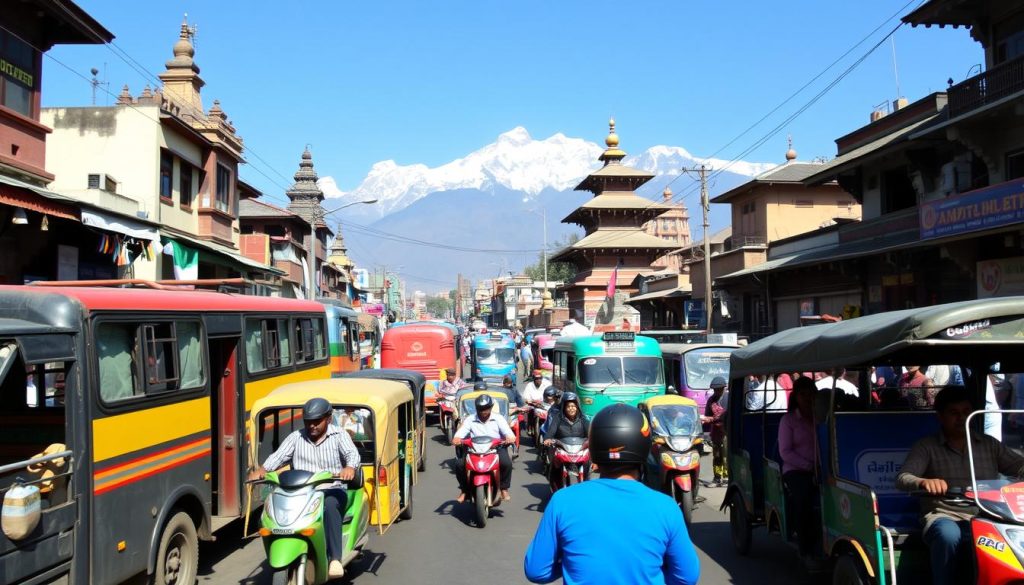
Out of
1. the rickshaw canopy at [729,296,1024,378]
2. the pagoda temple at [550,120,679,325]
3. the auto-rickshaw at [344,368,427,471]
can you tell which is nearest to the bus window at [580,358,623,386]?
the auto-rickshaw at [344,368,427,471]

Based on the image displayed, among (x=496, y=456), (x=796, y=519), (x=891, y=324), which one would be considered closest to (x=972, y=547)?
(x=891, y=324)

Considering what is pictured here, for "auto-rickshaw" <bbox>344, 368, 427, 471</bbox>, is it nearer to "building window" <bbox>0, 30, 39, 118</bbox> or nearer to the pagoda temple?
"building window" <bbox>0, 30, 39, 118</bbox>

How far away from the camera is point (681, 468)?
10.4 m

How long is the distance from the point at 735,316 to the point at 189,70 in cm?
2714

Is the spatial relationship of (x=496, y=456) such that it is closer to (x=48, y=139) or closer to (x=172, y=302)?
(x=172, y=302)

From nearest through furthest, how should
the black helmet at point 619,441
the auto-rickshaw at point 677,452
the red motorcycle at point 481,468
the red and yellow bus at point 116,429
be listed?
the black helmet at point 619,441, the red and yellow bus at point 116,429, the auto-rickshaw at point 677,452, the red motorcycle at point 481,468

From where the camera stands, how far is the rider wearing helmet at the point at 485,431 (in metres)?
10.6

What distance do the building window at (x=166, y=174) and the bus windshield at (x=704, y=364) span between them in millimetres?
15001

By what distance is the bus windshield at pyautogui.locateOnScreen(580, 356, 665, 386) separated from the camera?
15.7 meters

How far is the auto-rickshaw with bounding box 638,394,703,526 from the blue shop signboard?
31.4 feet

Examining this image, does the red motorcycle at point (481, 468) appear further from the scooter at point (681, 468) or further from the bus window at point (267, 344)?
the bus window at point (267, 344)

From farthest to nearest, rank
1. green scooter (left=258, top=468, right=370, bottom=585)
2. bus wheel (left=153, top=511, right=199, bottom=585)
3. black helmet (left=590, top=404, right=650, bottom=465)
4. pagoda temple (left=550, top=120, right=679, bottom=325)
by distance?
pagoda temple (left=550, top=120, right=679, bottom=325) → bus wheel (left=153, top=511, right=199, bottom=585) → green scooter (left=258, top=468, right=370, bottom=585) → black helmet (left=590, top=404, right=650, bottom=465)

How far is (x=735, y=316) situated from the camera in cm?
3684

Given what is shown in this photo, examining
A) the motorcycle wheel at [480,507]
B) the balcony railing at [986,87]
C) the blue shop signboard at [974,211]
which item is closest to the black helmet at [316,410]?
the motorcycle wheel at [480,507]
